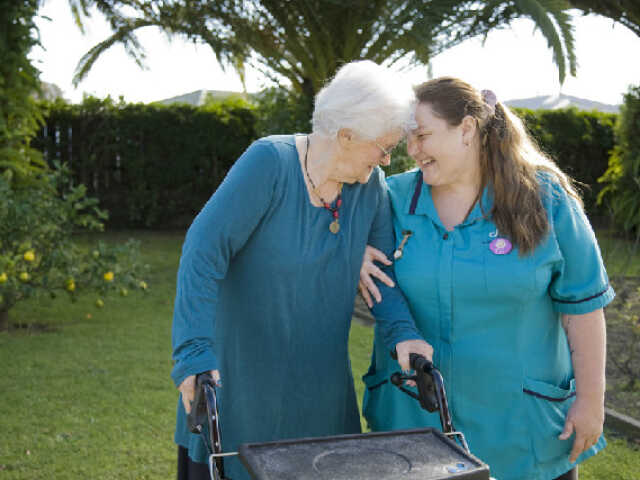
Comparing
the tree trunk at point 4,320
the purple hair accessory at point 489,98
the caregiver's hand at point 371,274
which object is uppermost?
the purple hair accessory at point 489,98

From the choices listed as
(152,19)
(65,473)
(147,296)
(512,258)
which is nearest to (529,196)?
(512,258)

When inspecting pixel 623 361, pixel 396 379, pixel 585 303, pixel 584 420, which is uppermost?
pixel 585 303

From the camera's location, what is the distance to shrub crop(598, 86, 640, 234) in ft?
36.6

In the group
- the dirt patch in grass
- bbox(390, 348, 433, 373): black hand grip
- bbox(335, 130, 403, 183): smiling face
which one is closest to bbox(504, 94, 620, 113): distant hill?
the dirt patch in grass

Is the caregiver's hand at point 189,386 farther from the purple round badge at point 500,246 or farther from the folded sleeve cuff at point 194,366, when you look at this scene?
the purple round badge at point 500,246

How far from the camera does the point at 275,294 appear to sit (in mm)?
2189

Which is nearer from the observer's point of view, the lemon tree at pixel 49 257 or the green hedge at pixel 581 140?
the lemon tree at pixel 49 257

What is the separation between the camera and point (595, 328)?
2.35m

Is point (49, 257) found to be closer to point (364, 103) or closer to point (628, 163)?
point (364, 103)

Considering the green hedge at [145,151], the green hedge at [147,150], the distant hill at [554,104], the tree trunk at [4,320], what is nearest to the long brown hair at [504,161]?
the tree trunk at [4,320]

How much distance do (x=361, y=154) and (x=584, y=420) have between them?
1186 mm

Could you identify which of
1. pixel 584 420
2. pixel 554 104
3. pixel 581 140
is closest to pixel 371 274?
pixel 584 420

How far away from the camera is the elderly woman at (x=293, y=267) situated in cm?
211

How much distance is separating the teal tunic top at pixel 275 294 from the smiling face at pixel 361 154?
0.30 ft
